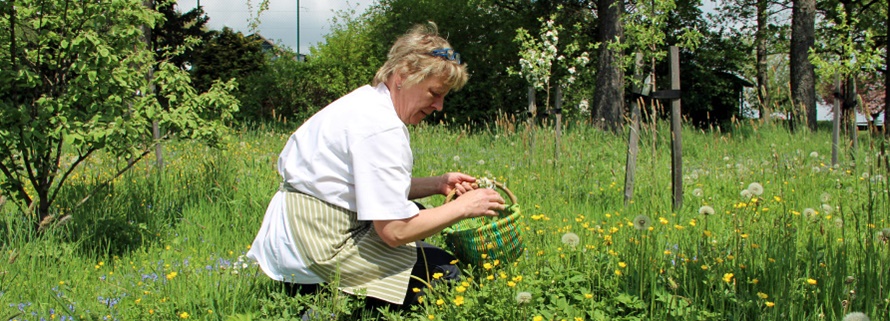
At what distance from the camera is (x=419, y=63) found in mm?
2541

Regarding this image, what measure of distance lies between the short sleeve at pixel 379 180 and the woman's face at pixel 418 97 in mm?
328

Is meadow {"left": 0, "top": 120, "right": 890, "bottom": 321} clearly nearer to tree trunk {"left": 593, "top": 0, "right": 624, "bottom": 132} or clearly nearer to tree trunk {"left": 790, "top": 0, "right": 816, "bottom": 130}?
tree trunk {"left": 593, "top": 0, "right": 624, "bottom": 132}

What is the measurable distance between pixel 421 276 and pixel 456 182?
0.51m

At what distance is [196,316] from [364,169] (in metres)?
1.01

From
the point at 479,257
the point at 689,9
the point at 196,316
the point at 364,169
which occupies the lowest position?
the point at 196,316

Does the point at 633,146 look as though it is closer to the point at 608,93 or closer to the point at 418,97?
the point at 418,97

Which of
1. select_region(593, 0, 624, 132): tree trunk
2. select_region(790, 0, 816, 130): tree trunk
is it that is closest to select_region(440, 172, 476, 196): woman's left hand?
select_region(593, 0, 624, 132): tree trunk

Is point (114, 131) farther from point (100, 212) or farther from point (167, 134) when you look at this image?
point (100, 212)

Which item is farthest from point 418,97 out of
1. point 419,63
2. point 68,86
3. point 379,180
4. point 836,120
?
point 836,120

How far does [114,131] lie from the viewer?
3.58 m

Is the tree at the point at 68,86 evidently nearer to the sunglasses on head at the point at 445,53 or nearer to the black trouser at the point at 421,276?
the black trouser at the point at 421,276

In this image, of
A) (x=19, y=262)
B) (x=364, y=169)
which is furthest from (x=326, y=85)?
(x=364, y=169)

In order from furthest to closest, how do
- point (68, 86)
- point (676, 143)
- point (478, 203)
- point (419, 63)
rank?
point (676, 143) → point (68, 86) → point (419, 63) → point (478, 203)

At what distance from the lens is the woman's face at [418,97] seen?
258 cm
